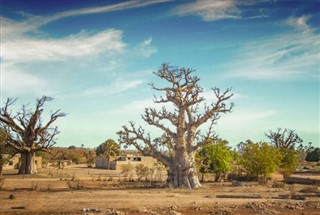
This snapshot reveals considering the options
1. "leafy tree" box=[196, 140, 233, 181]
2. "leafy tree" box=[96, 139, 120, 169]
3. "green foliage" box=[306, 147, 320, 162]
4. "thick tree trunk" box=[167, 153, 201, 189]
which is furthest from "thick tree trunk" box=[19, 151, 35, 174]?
"green foliage" box=[306, 147, 320, 162]

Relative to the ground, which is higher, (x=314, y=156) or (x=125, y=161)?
(x=314, y=156)

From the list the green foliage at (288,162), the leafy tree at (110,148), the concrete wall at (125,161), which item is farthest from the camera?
the leafy tree at (110,148)

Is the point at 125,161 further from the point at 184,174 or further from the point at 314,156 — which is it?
the point at 314,156

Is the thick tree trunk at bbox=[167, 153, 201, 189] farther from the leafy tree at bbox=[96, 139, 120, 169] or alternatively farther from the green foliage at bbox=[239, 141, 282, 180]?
the leafy tree at bbox=[96, 139, 120, 169]

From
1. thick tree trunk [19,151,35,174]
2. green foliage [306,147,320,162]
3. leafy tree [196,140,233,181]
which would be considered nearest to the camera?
leafy tree [196,140,233,181]

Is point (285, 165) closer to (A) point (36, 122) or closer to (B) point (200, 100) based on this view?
(B) point (200, 100)

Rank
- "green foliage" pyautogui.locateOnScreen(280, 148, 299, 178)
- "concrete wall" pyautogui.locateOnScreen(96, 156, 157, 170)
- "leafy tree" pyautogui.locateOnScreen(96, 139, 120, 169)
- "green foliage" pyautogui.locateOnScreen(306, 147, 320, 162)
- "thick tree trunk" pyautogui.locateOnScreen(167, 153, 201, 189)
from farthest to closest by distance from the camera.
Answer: "green foliage" pyautogui.locateOnScreen(306, 147, 320, 162)
"leafy tree" pyautogui.locateOnScreen(96, 139, 120, 169)
"concrete wall" pyautogui.locateOnScreen(96, 156, 157, 170)
"green foliage" pyautogui.locateOnScreen(280, 148, 299, 178)
"thick tree trunk" pyautogui.locateOnScreen(167, 153, 201, 189)

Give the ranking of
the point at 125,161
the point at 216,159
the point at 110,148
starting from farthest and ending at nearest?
the point at 110,148, the point at 125,161, the point at 216,159

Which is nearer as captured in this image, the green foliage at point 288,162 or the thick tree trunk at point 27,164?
the thick tree trunk at point 27,164

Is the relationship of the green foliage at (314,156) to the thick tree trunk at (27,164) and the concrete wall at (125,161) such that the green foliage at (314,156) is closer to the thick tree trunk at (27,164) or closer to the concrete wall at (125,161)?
the concrete wall at (125,161)

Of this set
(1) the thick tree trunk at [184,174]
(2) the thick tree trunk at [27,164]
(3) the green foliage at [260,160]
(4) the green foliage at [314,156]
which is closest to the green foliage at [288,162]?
(3) the green foliage at [260,160]

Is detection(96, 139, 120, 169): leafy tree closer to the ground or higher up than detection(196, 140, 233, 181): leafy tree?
higher up

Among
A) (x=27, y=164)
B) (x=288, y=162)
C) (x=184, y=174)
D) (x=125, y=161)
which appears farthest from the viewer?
(x=125, y=161)

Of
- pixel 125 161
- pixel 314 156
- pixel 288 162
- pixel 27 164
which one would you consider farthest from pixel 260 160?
pixel 314 156
